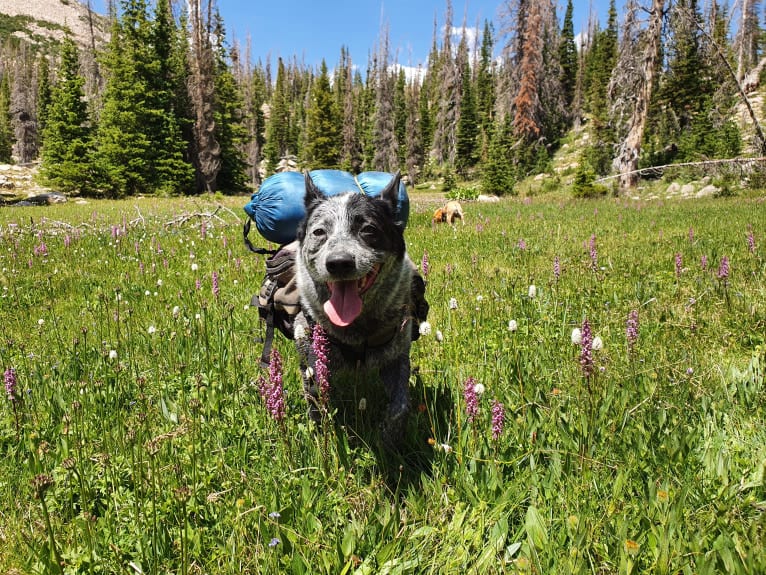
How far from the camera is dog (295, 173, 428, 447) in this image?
2.94 metres

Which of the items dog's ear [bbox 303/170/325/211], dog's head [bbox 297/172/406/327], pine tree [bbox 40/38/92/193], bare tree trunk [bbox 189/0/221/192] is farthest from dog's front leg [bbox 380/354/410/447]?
bare tree trunk [bbox 189/0/221/192]

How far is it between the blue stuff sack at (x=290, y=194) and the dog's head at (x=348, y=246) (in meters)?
0.41

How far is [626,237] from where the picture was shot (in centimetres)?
1094

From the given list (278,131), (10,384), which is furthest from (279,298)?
(278,131)

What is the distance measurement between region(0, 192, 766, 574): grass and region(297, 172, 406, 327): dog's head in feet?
2.81

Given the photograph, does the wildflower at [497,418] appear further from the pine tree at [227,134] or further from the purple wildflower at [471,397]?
the pine tree at [227,134]

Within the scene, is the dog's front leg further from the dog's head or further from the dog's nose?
the dog's nose

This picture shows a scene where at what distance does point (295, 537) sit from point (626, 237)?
11.2 m

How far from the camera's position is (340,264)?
2729 mm

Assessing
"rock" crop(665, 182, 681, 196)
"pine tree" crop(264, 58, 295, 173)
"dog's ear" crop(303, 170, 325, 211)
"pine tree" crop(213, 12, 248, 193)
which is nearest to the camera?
"dog's ear" crop(303, 170, 325, 211)

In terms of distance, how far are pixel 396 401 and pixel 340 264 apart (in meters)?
1.10

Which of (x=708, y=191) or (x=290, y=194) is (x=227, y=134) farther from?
(x=290, y=194)

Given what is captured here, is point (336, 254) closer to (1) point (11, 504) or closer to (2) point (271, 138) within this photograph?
(1) point (11, 504)

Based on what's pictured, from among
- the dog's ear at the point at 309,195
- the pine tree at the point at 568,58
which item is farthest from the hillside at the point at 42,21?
the dog's ear at the point at 309,195
